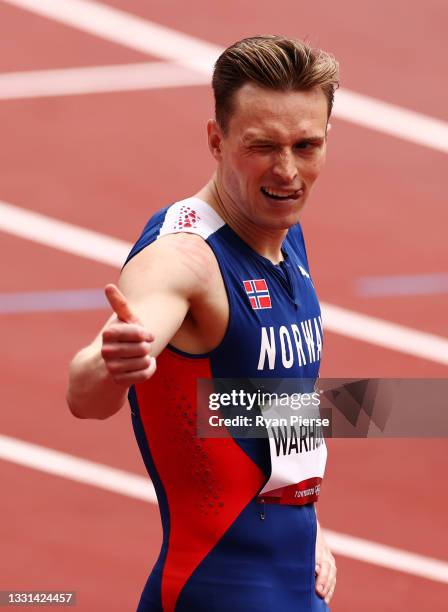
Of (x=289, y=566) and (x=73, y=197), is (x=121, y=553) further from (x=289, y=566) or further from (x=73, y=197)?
(x=289, y=566)

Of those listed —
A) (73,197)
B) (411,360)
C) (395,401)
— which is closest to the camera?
(395,401)

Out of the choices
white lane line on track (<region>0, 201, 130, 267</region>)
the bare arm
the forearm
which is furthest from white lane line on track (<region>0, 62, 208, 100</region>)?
the forearm

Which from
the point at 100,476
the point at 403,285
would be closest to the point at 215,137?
the point at 100,476

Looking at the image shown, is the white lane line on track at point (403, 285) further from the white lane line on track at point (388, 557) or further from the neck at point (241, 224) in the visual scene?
the neck at point (241, 224)

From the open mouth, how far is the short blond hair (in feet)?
0.63

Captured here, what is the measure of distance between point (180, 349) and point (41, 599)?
2858 millimetres

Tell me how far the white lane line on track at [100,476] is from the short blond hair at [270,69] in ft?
10.1

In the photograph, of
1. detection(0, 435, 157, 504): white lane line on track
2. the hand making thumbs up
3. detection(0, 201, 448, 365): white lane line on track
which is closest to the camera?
the hand making thumbs up

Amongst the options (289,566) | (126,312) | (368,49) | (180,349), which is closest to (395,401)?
(289,566)

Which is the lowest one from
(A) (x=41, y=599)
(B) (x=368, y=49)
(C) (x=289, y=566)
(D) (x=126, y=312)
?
(A) (x=41, y=599)

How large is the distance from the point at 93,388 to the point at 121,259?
4.08 m

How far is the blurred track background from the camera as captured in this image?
555cm

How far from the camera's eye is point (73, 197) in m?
6.67

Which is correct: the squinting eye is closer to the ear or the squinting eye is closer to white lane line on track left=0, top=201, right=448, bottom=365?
the ear
